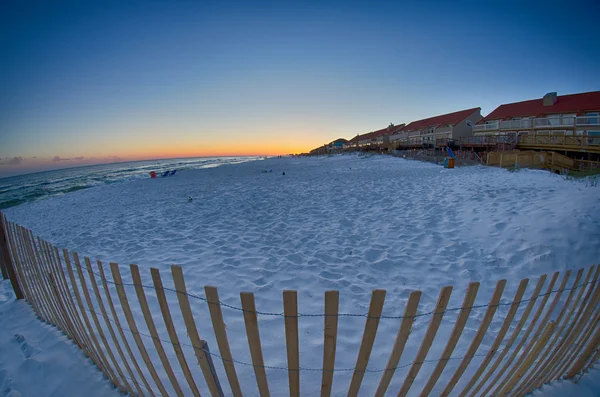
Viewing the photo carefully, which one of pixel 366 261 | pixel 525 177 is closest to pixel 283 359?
pixel 366 261

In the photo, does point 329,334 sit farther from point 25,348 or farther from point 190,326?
point 25,348

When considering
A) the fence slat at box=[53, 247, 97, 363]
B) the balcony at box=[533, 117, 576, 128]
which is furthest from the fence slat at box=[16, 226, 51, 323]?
the balcony at box=[533, 117, 576, 128]

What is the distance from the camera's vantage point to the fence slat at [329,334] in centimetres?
142

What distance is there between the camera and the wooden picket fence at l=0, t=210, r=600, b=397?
156 centimetres

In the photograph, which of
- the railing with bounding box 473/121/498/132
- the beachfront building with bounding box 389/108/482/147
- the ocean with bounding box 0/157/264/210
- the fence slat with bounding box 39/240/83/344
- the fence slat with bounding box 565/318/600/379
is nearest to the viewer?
the fence slat with bounding box 565/318/600/379

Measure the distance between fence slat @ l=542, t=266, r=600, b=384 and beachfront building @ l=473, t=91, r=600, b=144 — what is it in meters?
20.4

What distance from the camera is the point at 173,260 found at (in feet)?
17.5

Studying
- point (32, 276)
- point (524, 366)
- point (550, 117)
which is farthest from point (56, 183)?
point (550, 117)

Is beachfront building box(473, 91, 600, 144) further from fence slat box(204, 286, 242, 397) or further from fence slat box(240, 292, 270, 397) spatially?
fence slat box(204, 286, 242, 397)

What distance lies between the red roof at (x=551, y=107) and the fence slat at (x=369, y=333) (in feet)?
106

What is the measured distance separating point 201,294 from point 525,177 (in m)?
11.4

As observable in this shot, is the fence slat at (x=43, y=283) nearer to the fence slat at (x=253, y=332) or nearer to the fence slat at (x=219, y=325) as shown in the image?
the fence slat at (x=219, y=325)

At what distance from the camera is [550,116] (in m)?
24.9

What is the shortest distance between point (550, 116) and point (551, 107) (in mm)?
1652
